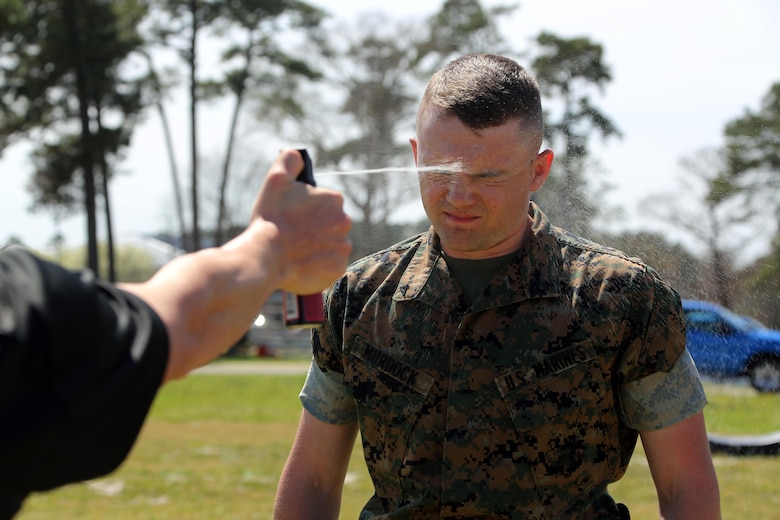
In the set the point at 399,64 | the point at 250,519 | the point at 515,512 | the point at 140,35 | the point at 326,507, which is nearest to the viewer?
the point at 515,512

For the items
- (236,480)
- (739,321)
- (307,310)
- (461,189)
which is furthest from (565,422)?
(236,480)

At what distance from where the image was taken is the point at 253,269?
1687mm

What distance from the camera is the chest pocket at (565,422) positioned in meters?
2.62

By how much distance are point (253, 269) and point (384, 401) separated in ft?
3.80

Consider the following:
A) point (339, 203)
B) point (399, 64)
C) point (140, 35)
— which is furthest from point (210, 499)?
point (140, 35)

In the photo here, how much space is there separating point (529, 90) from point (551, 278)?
53cm

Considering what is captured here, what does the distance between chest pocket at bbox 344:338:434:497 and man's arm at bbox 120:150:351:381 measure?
922 millimetres

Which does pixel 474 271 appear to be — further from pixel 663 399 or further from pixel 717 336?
pixel 717 336

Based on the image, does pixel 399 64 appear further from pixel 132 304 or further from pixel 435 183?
pixel 132 304

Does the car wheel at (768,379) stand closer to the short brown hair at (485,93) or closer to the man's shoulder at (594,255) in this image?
the man's shoulder at (594,255)

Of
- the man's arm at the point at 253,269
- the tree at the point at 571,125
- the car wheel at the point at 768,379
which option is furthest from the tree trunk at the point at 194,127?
the man's arm at the point at 253,269

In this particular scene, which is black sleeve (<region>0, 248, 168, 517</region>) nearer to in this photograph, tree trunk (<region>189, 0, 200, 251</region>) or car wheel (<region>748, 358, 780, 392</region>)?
car wheel (<region>748, 358, 780, 392</region>)

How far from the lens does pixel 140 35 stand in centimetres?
3098

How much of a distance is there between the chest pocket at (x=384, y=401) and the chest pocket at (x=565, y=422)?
0.82ft
